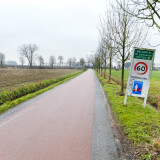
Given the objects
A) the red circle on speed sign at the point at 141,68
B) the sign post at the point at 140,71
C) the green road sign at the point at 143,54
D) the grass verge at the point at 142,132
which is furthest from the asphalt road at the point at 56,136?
the green road sign at the point at 143,54

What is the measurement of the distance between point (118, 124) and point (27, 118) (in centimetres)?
380

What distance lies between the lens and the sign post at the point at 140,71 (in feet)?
19.6

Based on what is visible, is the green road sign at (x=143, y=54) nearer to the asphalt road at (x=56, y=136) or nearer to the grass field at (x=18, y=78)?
the asphalt road at (x=56, y=136)

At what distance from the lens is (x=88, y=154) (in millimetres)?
3014

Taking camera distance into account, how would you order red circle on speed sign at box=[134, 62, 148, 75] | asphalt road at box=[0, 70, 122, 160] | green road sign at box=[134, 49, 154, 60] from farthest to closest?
red circle on speed sign at box=[134, 62, 148, 75] → green road sign at box=[134, 49, 154, 60] → asphalt road at box=[0, 70, 122, 160]

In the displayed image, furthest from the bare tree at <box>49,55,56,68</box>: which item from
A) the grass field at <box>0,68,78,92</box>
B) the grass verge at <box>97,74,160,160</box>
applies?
the grass verge at <box>97,74,160,160</box>

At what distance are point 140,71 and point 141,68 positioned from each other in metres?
0.16

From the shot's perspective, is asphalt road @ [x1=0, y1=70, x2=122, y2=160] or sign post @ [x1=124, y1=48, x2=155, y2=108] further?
sign post @ [x1=124, y1=48, x2=155, y2=108]

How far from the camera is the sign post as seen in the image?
235 inches

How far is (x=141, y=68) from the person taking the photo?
20.1 ft

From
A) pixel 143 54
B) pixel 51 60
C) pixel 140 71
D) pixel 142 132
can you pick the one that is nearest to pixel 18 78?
pixel 140 71

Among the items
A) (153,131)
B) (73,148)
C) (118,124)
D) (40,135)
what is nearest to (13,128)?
(40,135)

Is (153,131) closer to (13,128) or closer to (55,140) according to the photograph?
(55,140)

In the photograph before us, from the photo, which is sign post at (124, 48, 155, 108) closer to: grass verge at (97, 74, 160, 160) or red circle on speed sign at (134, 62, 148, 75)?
red circle on speed sign at (134, 62, 148, 75)
